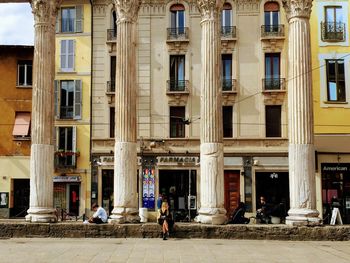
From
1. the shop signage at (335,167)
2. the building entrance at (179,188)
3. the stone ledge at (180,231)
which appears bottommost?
the stone ledge at (180,231)

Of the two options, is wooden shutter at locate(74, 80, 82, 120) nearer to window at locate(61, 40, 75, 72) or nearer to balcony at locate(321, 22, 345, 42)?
window at locate(61, 40, 75, 72)

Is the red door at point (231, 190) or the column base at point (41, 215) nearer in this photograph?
the column base at point (41, 215)

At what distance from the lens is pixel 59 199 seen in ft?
113

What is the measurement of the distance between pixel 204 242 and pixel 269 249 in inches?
96.8

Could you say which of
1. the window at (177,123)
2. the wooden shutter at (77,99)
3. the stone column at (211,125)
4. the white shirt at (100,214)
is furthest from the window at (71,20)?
the white shirt at (100,214)

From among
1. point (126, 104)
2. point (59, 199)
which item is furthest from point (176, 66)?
point (126, 104)

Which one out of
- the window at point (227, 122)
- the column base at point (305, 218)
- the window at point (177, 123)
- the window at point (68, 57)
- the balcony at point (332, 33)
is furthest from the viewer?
the window at point (68, 57)

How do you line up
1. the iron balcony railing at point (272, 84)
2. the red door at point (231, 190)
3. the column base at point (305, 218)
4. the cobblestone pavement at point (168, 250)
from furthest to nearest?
1. the iron balcony railing at point (272, 84)
2. the red door at point (231, 190)
3. the column base at point (305, 218)
4. the cobblestone pavement at point (168, 250)

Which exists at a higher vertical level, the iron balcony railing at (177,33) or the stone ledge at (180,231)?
the iron balcony railing at (177,33)

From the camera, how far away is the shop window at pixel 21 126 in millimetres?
34281

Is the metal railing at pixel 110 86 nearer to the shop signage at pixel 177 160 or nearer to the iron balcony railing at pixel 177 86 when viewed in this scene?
the iron balcony railing at pixel 177 86

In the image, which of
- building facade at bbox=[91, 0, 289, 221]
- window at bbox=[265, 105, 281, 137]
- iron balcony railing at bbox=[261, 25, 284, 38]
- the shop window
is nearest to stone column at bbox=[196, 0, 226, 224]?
building facade at bbox=[91, 0, 289, 221]

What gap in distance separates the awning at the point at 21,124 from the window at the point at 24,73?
2103 mm

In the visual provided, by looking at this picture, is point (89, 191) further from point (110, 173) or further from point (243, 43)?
point (243, 43)
